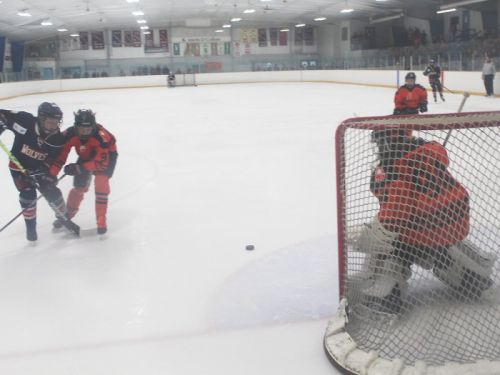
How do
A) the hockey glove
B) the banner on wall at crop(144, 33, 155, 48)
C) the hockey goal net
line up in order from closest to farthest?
the hockey goal net < the hockey glove < the banner on wall at crop(144, 33, 155, 48)

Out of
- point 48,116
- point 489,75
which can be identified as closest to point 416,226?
point 48,116

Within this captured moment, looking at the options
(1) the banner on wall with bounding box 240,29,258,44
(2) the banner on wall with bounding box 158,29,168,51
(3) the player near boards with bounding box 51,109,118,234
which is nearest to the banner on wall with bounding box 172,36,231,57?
(2) the banner on wall with bounding box 158,29,168,51

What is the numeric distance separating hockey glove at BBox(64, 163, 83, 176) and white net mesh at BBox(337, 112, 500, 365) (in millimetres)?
1780

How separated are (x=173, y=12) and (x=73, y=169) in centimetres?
1953

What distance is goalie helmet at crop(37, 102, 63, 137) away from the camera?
2.81 meters

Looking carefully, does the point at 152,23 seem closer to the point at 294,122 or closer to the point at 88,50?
the point at 88,50

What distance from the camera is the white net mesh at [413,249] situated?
182cm

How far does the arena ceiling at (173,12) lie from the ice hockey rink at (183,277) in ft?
45.9

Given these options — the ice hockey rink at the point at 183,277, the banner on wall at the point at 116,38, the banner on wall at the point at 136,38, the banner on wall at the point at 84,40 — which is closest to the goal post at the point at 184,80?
the banner on wall at the point at 136,38

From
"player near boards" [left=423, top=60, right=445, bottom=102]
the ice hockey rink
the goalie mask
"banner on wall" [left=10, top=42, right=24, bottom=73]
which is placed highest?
"banner on wall" [left=10, top=42, right=24, bottom=73]

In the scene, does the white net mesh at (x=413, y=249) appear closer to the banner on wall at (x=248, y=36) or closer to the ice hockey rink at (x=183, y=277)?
the ice hockey rink at (x=183, y=277)

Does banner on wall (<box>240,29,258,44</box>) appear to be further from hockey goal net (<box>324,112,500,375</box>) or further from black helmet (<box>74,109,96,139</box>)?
hockey goal net (<box>324,112,500,375</box>)

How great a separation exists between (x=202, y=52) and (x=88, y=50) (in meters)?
5.73

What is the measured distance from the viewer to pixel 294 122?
26.9ft
